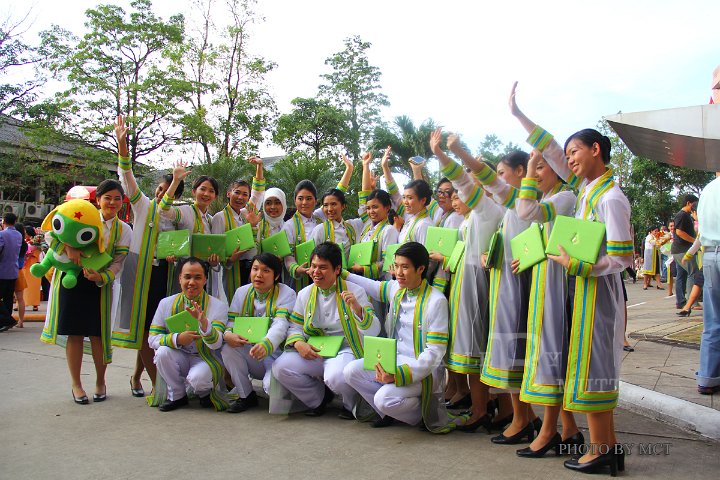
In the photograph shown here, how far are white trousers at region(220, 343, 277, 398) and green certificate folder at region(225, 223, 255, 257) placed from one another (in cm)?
96

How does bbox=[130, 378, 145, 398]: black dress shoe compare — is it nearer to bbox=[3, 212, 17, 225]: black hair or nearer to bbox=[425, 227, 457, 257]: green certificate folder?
bbox=[425, 227, 457, 257]: green certificate folder

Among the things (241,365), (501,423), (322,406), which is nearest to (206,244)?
(241,365)

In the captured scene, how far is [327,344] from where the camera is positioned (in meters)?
4.41

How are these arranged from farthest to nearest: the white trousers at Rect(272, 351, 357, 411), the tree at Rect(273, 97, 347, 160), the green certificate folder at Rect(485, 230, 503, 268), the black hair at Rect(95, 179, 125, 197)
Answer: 1. the tree at Rect(273, 97, 347, 160)
2. the black hair at Rect(95, 179, 125, 197)
3. the white trousers at Rect(272, 351, 357, 411)
4. the green certificate folder at Rect(485, 230, 503, 268)

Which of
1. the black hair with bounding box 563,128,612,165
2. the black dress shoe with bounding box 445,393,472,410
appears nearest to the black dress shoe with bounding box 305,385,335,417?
the black dress shoe with bounding box 445,393,472,410

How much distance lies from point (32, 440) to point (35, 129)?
752 inches

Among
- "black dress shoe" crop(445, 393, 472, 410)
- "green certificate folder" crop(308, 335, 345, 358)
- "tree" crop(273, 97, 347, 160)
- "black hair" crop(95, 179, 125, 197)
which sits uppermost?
"tree" crop(273, 97, 347, 160)

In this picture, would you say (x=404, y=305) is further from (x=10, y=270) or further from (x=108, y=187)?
(x=10, y=270)

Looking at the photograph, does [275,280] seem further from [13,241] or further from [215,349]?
[13,241]

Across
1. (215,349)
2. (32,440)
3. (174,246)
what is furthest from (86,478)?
(174,246)

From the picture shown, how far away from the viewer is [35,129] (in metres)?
20.0

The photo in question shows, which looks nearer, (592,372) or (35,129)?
(592,372)

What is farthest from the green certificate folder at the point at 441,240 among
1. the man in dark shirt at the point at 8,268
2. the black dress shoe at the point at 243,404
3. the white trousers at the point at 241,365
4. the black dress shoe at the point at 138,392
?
the man in dark shirt at the point at 8,268

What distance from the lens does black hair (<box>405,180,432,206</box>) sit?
198 inches
